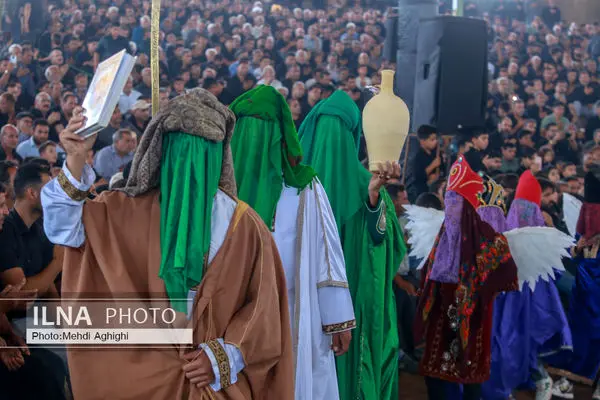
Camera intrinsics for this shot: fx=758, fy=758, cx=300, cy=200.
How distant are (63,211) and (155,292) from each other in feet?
1.23

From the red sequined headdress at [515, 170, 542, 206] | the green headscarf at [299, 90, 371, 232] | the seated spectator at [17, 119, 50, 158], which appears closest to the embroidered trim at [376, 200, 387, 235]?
the green headscarf at [299, 90, 371, 232]

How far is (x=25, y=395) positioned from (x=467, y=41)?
6.87m

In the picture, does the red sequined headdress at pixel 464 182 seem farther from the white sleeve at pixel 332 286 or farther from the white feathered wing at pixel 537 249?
the white sleeve at pixel 332 286

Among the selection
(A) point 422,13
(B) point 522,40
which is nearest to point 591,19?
(B) point 522,40

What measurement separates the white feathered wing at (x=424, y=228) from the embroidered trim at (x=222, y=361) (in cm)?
225

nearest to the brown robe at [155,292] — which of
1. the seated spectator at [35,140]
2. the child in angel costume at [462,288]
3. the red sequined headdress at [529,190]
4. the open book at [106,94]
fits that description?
the open book at [106,94]

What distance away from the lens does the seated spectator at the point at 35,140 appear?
7230 millimetres

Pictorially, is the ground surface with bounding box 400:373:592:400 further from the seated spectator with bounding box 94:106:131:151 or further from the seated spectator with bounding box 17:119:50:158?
the seated spectator with bounding box 17:119:50:158

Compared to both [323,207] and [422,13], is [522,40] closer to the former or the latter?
[422,13]

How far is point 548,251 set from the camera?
4320 millimetres

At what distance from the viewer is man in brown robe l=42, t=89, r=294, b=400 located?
7.63 feet

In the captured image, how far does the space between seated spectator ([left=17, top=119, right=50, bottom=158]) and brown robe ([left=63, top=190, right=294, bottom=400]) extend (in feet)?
17.0

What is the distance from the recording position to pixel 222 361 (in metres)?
2.34

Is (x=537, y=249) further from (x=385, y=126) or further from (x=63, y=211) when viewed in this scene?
(x=63, y=211)
